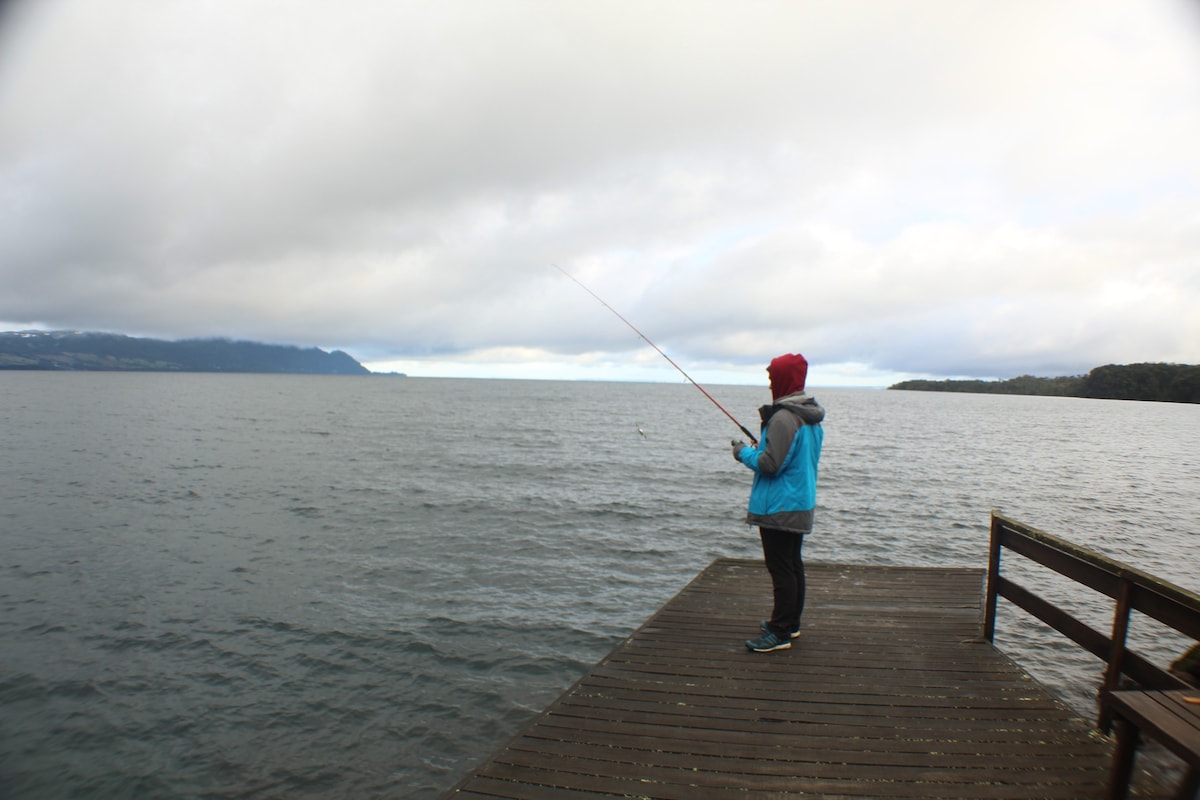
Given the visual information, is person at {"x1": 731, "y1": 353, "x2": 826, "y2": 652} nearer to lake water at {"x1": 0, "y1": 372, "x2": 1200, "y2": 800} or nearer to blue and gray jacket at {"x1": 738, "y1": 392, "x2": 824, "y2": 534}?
blue and gray jacket at {"x1": 738, "y1": 392, "x2": 824, "y2": 534}

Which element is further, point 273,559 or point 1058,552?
point 273,559

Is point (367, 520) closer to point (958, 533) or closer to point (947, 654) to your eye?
point (947, 654)

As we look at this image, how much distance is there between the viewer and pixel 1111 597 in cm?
470

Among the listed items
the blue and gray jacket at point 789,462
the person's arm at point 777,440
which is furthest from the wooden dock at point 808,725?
the person's arm at point 777,440

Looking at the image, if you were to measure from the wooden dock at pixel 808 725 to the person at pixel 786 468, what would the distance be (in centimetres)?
103

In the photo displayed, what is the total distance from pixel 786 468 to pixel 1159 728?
291 cm

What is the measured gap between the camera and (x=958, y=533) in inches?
673

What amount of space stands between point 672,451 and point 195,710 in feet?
95.4

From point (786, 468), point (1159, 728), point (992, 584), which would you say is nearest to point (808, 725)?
point (786, 468)

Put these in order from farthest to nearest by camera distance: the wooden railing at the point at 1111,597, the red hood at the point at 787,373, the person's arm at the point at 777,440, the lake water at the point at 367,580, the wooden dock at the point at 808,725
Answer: the lake water at the point at 367,580 → the red hood at the point at 787,373 → the person's arm at the point at 777,440 → the wooden railing at the point at 1111,597 → the wooden dock at the point at 808,725

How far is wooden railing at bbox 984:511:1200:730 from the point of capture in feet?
14.0

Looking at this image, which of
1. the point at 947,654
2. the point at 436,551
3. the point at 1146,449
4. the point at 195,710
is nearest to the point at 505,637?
the point at 195,710

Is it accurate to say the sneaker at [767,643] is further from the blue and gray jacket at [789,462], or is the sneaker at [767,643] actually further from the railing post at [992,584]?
the railing post at [992,584]

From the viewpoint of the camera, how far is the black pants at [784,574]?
566 cm
